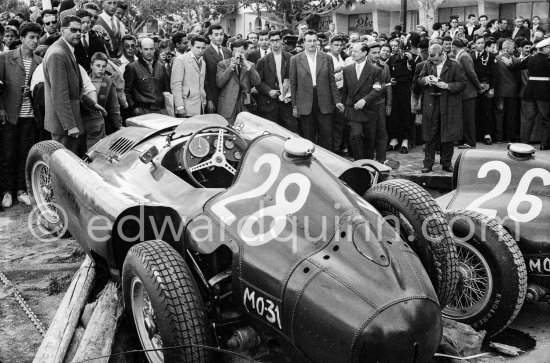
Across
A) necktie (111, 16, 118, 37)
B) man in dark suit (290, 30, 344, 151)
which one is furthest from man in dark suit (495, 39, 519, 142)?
necktie (111, 16, 118, 37)

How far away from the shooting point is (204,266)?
4.72 m

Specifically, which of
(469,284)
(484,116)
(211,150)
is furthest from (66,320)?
(484,116)

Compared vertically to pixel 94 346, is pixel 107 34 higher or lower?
higher

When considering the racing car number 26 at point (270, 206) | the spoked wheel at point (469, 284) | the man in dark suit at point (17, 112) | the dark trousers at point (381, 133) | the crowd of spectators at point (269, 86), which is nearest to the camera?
the racing car number 26 at point (270, 206)

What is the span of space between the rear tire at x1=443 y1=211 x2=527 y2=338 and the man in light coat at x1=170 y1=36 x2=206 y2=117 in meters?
5.27

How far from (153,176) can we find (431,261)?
2367mm

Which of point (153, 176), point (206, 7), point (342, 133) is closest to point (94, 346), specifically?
point (153, 176)

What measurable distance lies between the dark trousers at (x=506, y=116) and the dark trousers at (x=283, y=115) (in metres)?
4.60

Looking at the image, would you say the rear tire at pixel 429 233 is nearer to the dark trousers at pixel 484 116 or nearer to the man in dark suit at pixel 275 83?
the man in dark suit at pixel 275 83

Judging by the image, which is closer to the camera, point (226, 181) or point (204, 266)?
point (204, 266)

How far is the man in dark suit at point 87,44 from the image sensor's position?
8688 mm

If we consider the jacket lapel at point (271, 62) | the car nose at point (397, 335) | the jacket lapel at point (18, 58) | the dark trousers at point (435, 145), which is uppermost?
the jacket lapel at point (18, 58)

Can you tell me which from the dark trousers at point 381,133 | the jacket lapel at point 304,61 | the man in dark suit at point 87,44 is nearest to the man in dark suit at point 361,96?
the dark trousers at point 381,133

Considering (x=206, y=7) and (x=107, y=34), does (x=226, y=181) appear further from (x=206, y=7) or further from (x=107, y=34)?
(x=206, y=7)
